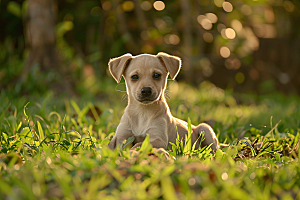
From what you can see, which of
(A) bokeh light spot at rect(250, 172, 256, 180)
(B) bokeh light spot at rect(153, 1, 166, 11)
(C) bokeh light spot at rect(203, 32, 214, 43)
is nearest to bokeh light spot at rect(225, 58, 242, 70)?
(C) bokeh light spot at rect(203, 32, 214, 43)

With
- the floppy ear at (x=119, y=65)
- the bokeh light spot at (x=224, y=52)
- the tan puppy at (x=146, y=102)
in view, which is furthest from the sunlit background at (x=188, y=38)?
the tan puppy at (x=146, y=102)

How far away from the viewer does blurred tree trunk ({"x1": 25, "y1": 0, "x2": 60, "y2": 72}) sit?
6.29 meters

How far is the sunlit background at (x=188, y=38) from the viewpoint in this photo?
28.6 ft

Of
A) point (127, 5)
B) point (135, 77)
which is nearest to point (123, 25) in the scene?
point (127, 5)

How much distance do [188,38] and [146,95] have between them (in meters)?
5.95

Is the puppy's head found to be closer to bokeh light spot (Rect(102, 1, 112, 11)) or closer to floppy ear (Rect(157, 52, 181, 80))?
floppy ear (Rect(157, 52, 181, 80))

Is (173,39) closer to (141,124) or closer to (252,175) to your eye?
(141,124)

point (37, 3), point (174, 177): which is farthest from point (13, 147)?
point (37, 3)

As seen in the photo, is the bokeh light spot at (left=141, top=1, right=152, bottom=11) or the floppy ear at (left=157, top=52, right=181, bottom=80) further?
the bokeh light spot at (left=141, top=1, right=152, bottom=11)

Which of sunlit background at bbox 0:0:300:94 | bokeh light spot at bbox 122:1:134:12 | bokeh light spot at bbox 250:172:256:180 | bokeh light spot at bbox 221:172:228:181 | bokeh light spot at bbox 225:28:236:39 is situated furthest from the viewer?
bokeh light spot at bbox 225:28:236:39

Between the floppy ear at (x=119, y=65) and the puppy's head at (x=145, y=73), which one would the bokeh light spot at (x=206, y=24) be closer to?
the puppy's head at (x=145, y=73)

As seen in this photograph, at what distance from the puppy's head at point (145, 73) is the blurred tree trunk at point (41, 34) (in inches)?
141

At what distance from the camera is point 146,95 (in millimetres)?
2971

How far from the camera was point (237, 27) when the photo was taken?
9.93 m
